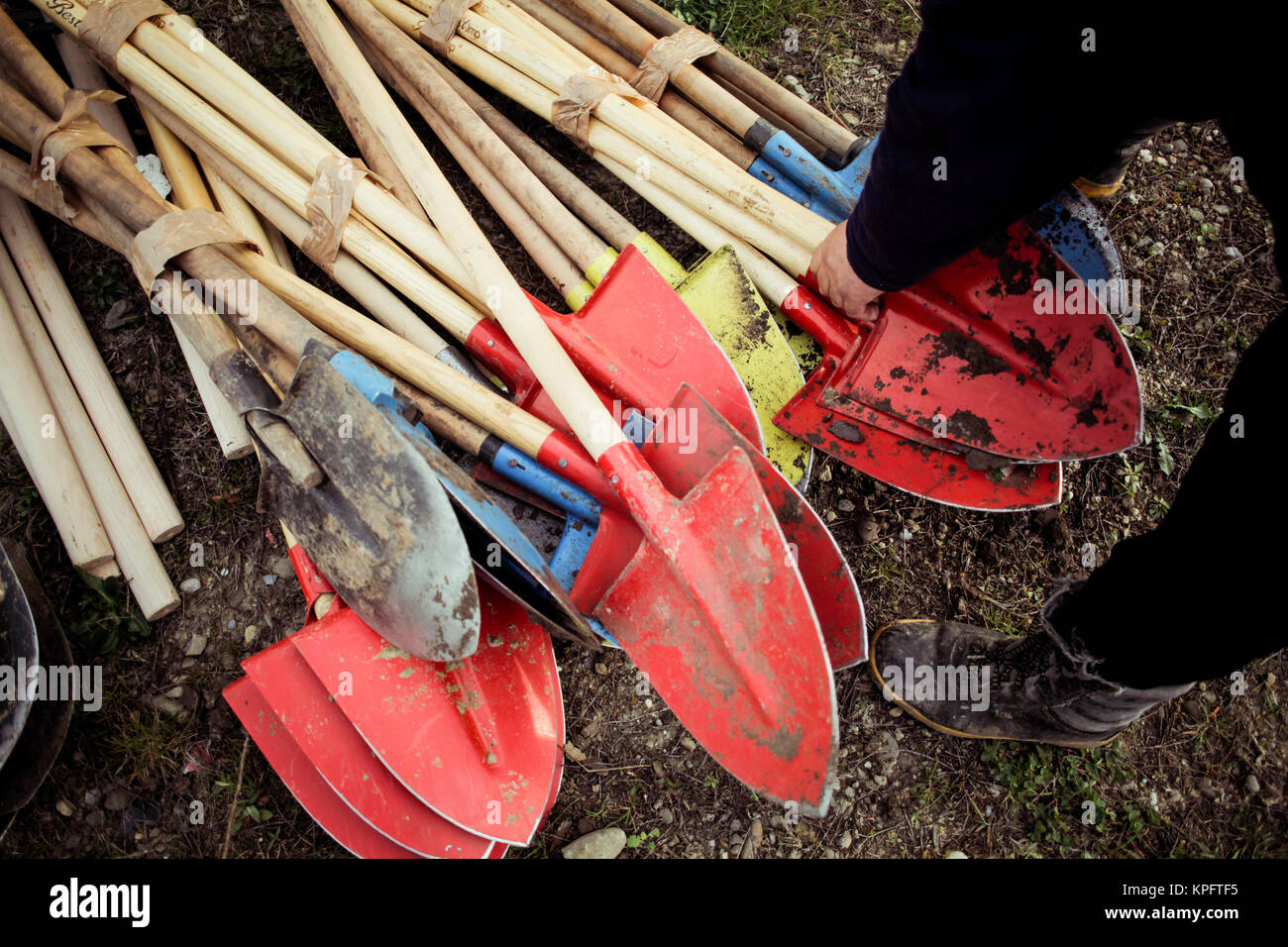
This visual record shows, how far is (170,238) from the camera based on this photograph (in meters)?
2.37

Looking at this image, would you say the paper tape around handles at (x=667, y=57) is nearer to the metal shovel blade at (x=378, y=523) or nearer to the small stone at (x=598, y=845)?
the metal shovel blade at (x=378, y=523)

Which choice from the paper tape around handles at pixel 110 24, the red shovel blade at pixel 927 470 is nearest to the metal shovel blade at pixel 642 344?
the red shovel blade at pixel 927 470

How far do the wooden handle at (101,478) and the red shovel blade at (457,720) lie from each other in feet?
2.48

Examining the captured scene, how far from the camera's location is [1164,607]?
1.79 metres

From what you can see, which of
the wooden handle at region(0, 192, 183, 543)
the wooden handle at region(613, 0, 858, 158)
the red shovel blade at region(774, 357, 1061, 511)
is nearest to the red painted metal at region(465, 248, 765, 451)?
the red shovel blade at region(774, 357, 1061, 511)

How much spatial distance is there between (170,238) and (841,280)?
214 cm

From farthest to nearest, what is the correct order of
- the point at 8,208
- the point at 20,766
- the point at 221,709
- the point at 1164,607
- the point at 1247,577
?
the point at 8,208, the point at 221,709, the point at 20,766, the point at 1164,607, the point at 1247,577

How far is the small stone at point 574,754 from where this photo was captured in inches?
103

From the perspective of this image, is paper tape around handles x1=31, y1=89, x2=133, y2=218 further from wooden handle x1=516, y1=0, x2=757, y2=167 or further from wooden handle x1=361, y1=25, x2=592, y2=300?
wooden handle x1=516, y1=0, x2=757, y2=167

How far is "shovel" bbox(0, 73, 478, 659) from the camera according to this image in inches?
79.3
